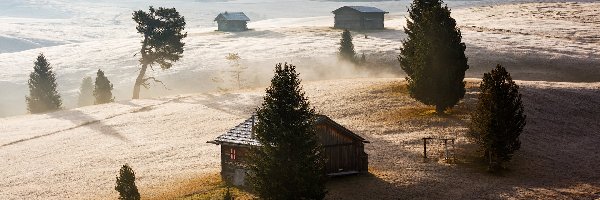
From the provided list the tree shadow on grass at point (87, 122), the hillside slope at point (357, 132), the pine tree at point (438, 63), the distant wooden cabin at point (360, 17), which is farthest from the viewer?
the distant wooden cabin at point (360, 17)

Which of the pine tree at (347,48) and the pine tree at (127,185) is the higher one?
the pine tree at (347,48)

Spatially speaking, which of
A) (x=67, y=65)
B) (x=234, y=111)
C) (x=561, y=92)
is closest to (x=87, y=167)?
(x=234, y=111)

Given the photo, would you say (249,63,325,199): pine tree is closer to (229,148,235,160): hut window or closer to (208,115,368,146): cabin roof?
(208,115,368,146): cabin roof

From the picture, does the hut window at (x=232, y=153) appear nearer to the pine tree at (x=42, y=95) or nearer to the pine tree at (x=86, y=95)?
the pine tree at (x=42, y=95)

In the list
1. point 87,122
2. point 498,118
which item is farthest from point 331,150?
point 87,122

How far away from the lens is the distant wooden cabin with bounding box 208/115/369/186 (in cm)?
3678

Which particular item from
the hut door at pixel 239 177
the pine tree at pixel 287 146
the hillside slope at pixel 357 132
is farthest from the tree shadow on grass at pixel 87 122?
the pine tree at pixel 287 146

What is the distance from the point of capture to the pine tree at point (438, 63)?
50.7m

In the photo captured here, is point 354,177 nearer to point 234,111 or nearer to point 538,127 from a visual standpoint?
point 538,127

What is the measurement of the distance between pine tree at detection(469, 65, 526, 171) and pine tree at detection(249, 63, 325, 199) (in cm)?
1401

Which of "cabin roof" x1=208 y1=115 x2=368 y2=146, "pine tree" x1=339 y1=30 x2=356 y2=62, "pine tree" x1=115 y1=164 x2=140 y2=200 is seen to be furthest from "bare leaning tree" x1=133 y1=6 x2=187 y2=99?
"pine tree" x1=115 y1=164 x2=140 y2=200

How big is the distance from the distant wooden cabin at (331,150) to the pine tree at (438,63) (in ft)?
51.5

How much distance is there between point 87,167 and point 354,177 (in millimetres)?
21222

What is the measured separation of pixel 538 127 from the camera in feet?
157
